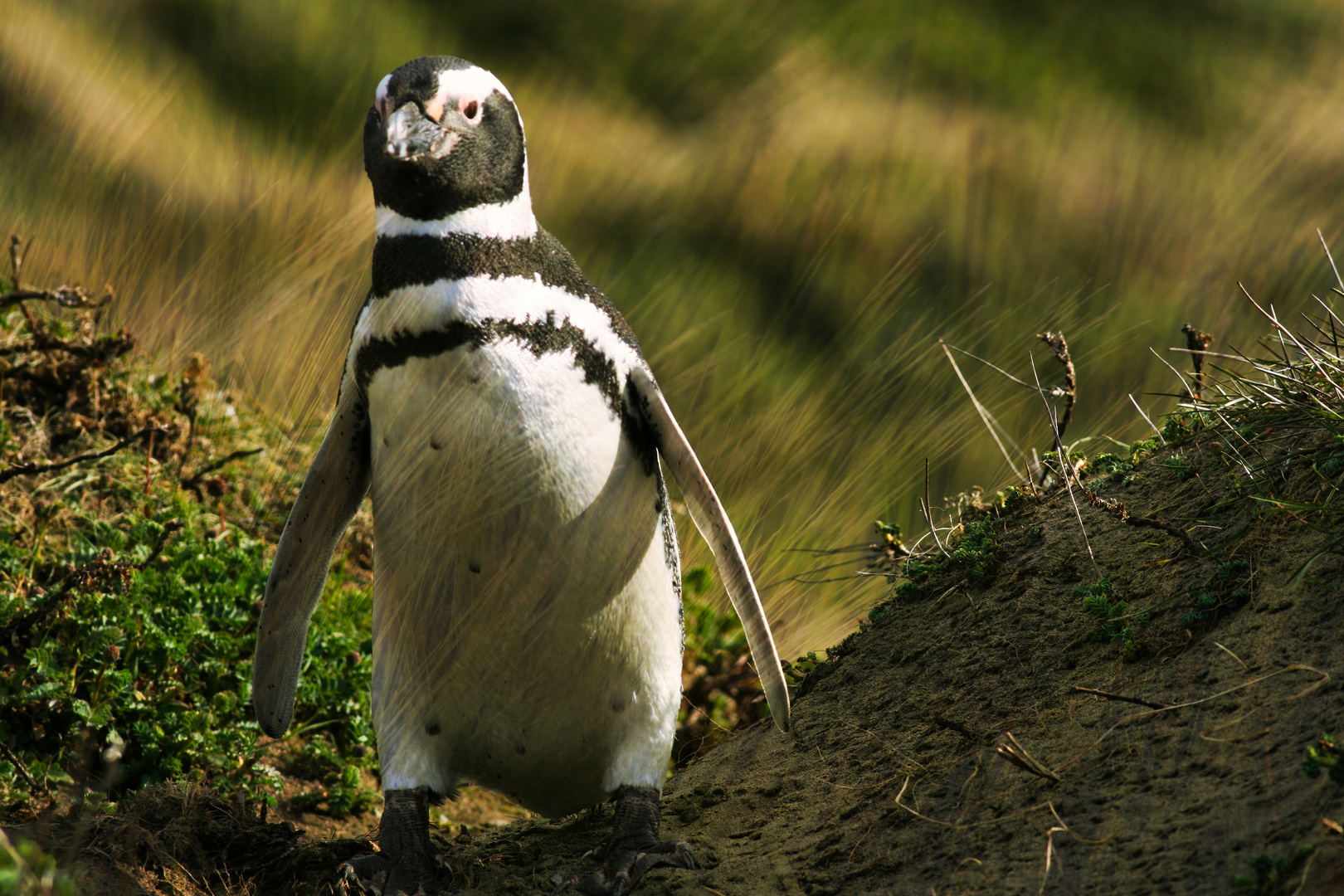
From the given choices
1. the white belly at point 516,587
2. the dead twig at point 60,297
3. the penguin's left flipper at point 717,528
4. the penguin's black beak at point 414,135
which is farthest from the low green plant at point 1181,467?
the dead twig at point 60,297

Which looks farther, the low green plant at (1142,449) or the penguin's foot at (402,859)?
the low green plant at (1142,449)

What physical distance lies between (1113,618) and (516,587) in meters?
1.01

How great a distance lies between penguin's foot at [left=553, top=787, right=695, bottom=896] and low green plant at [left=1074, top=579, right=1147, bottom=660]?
79 centimetres

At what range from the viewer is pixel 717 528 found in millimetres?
2062

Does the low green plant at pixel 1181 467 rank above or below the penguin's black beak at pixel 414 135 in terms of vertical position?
below

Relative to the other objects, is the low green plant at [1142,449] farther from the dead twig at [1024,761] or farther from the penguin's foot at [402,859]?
the penguin's foot at [402,859]

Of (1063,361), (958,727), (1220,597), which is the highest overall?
(1063,361)

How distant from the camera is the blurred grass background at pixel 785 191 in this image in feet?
9.46

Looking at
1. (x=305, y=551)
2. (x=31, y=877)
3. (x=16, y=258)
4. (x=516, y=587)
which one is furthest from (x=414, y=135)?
(x=16, y=258)

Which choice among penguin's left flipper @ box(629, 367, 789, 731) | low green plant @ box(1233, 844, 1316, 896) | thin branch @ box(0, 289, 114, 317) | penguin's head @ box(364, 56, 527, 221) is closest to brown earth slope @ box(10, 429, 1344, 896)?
low green plant @ box(1233, 844, 1316, 896)

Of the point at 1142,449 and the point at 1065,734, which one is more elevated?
the point at 1142,449

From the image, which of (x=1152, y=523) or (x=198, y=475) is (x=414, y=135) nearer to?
(x=1152, y=523)

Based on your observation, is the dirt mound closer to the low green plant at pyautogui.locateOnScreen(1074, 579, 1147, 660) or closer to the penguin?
the low green plant at pyautogui.locateOnScreen(1074, 579, 1147, 660)

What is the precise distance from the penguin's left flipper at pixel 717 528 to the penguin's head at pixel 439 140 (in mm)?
442
